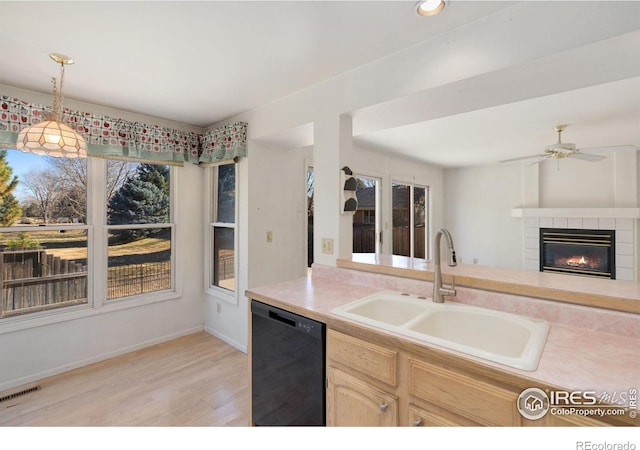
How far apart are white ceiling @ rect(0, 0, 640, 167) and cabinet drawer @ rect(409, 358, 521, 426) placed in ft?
4.85

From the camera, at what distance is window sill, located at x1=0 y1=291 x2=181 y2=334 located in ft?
8.00

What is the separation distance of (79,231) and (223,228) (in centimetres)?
128

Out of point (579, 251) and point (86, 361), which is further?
point (579, 251)

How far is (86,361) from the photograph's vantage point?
9.07 feet

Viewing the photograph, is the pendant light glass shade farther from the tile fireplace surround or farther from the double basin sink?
the tile fireplace surround

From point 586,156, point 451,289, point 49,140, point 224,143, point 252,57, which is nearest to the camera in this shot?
point 451,289

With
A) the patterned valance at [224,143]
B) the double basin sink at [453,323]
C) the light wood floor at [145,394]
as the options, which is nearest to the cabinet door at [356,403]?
the double basin sink at [453,323]

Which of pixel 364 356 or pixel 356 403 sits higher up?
pixel 364 356

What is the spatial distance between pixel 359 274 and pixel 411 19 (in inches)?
58.7

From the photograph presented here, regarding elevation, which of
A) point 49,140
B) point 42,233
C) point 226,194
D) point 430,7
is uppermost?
point 430,7

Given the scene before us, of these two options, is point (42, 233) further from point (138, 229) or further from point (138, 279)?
point (138, 279)

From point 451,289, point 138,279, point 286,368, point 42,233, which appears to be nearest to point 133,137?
point 42,233

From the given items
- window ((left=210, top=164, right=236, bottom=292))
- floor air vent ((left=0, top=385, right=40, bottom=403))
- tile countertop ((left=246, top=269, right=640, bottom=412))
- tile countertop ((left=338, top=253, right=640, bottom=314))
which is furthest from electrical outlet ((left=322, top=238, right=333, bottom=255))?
floor air vent ((left=0, top=385, right=40, bottom=403))

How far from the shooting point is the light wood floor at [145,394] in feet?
6.68
